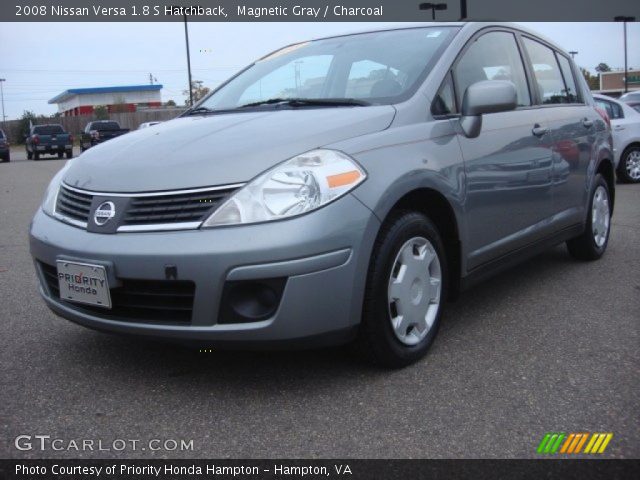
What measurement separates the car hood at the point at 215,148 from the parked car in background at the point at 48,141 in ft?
90.5

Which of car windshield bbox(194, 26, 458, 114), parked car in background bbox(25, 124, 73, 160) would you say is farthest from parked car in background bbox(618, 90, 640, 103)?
parked car in background bbox(25, 124, 73, 160)

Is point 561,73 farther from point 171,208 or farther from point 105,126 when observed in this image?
point 105,126

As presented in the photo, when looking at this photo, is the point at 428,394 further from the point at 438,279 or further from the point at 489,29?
the point at 489,29

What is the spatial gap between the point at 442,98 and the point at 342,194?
1043 mm

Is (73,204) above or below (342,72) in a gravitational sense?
below

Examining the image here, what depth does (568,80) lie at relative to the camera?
489cm

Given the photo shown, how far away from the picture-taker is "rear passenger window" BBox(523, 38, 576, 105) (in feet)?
14.3

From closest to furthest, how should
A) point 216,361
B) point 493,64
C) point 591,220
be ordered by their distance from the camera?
point 216,361 < point 493,64 < point 591,220

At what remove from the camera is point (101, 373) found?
9.94ft

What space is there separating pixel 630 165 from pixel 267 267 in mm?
10154

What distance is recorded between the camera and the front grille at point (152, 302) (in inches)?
102

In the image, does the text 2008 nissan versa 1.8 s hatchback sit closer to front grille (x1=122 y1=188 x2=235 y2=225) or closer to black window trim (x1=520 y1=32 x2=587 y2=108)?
front grille (x1=122 y1=188 x2=235 y2=225)

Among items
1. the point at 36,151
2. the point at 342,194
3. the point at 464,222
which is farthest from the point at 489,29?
the point at 36,151
